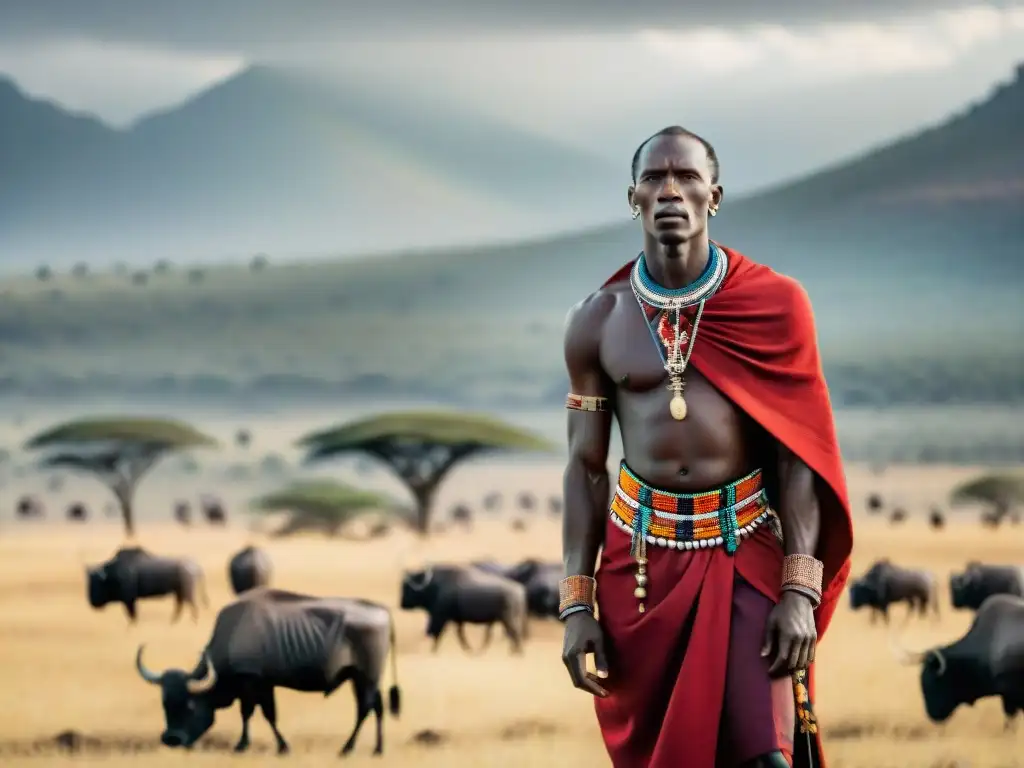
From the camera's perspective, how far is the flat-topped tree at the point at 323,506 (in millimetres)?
35128

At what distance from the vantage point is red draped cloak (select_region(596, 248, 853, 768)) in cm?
511

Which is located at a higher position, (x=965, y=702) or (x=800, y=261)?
(x=800, y=261)

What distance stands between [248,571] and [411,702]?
6.01m

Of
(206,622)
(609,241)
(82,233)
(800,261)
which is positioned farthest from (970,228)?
(206,622)

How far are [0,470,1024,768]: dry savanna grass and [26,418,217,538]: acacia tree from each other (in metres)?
8.99

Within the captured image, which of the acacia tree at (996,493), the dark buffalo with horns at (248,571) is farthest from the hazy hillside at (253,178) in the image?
the dark buffalo with horns at (248,571)

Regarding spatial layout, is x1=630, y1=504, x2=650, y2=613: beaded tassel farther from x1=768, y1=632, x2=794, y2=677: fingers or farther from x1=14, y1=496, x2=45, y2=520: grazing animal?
x1=14, y1=496, x2=45, y2=520: grazing animal

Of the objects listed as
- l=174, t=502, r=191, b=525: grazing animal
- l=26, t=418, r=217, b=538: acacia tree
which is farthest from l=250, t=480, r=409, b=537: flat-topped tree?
l=26, t=418, r=217, b=538: acacia tree

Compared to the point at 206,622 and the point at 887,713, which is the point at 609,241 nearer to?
the point at 206,622

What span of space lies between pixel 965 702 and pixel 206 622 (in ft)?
31.5

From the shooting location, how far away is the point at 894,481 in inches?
1470

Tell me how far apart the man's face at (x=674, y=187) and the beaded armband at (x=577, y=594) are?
1.00m

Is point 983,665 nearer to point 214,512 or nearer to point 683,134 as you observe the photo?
point 683,134

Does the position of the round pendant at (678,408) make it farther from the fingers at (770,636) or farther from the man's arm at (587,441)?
the fingers at (770,636)
